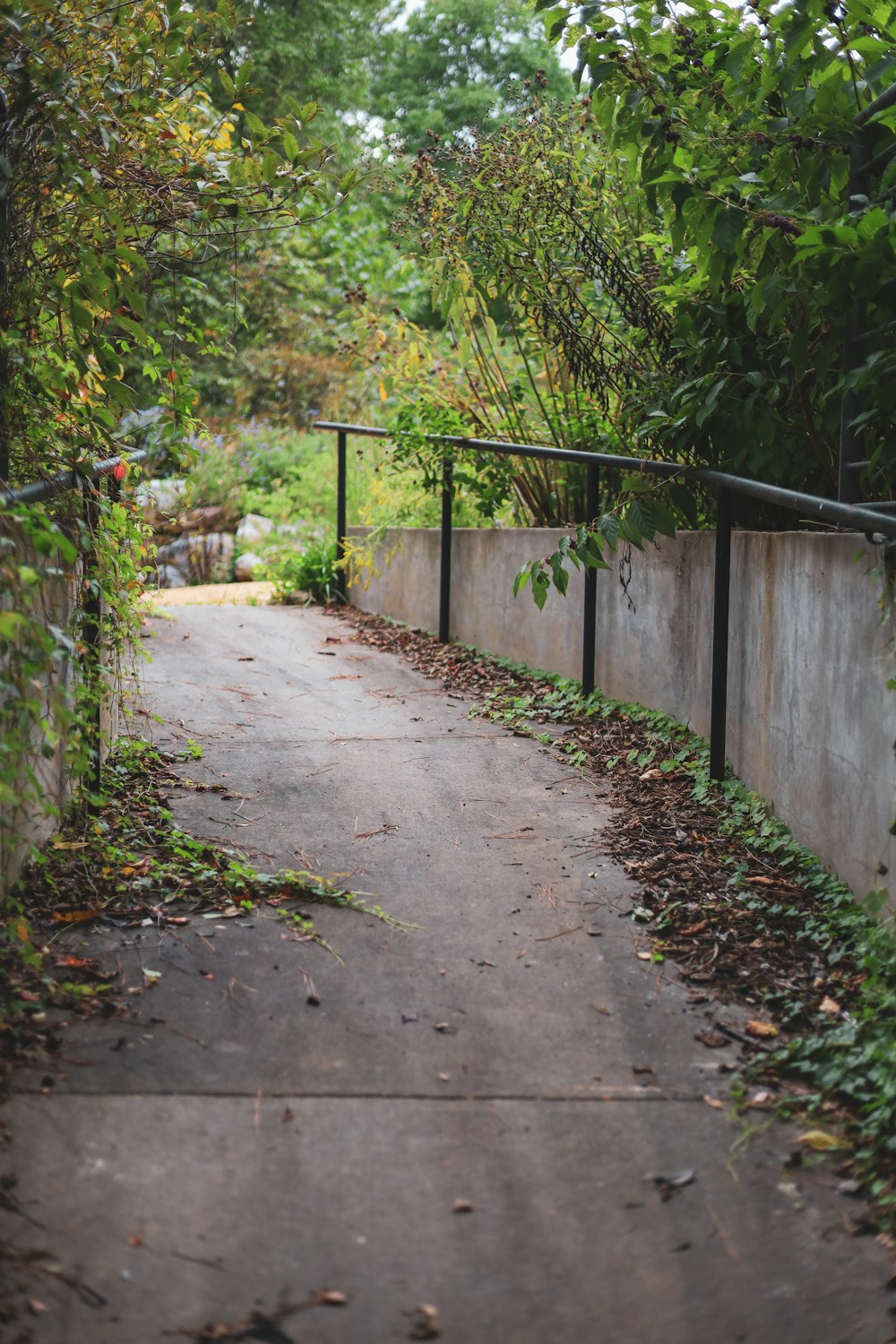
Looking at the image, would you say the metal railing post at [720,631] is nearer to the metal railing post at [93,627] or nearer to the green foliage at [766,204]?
the green foliage at [766,204]

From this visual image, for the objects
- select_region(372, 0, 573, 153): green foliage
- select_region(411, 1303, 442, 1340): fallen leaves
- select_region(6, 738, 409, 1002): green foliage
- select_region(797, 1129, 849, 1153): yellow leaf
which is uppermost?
select_region(372, 0, 573, 153): green foliage

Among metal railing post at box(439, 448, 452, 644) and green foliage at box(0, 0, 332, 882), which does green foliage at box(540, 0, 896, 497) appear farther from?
metal railing post at box(439, 448, 452, 644)

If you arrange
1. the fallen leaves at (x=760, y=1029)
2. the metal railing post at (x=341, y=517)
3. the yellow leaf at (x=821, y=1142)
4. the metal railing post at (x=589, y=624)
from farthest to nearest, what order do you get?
the metal railing post at (x=341, y=517) → the metal railing post at (x=589, y=624) → the fallen leaves at (x=760, y=1029) → the yellow leaf at (x=821, y=1142)

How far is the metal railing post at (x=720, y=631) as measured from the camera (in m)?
3.98

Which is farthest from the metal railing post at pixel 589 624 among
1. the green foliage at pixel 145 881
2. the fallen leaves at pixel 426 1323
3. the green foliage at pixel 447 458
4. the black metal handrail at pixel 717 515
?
the fallen leaves at pixel 426 1323

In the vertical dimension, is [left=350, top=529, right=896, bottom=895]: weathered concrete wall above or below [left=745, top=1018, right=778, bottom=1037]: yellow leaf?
above

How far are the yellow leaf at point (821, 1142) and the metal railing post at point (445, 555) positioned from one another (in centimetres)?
474

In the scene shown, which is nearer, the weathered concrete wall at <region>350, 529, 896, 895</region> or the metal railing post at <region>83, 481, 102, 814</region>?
the weathered concrete wall at <region>350, 529, 896, 895</region>

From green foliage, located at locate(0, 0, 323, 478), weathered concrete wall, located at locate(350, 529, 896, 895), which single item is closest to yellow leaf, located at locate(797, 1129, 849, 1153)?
weathered concrete wall, located at locate(350, 529, 896, 895)

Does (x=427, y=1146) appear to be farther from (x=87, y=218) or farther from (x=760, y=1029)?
(x=87, y=218)

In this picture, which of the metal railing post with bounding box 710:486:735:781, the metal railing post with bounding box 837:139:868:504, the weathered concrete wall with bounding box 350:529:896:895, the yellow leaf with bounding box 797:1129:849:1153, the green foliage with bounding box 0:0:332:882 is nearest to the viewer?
the yellow leaf with bounding box 797:1129:849:1153

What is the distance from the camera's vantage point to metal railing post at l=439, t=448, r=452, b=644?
259 inches

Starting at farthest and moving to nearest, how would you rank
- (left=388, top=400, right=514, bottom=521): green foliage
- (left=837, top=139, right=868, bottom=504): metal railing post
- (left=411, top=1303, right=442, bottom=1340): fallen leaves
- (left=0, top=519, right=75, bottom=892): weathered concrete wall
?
(left=388, top=400, right=514, bottom=521): green foliage
(left=837, top=139, right=868, bottom=504): metal railing post
(left=0, top=519, right=75, bottom=892): weathered concrete wall
(left=411, top=1303, right=442, bottom=1340): fallen leaves

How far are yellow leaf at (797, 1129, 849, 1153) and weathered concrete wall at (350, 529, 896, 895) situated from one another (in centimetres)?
75
